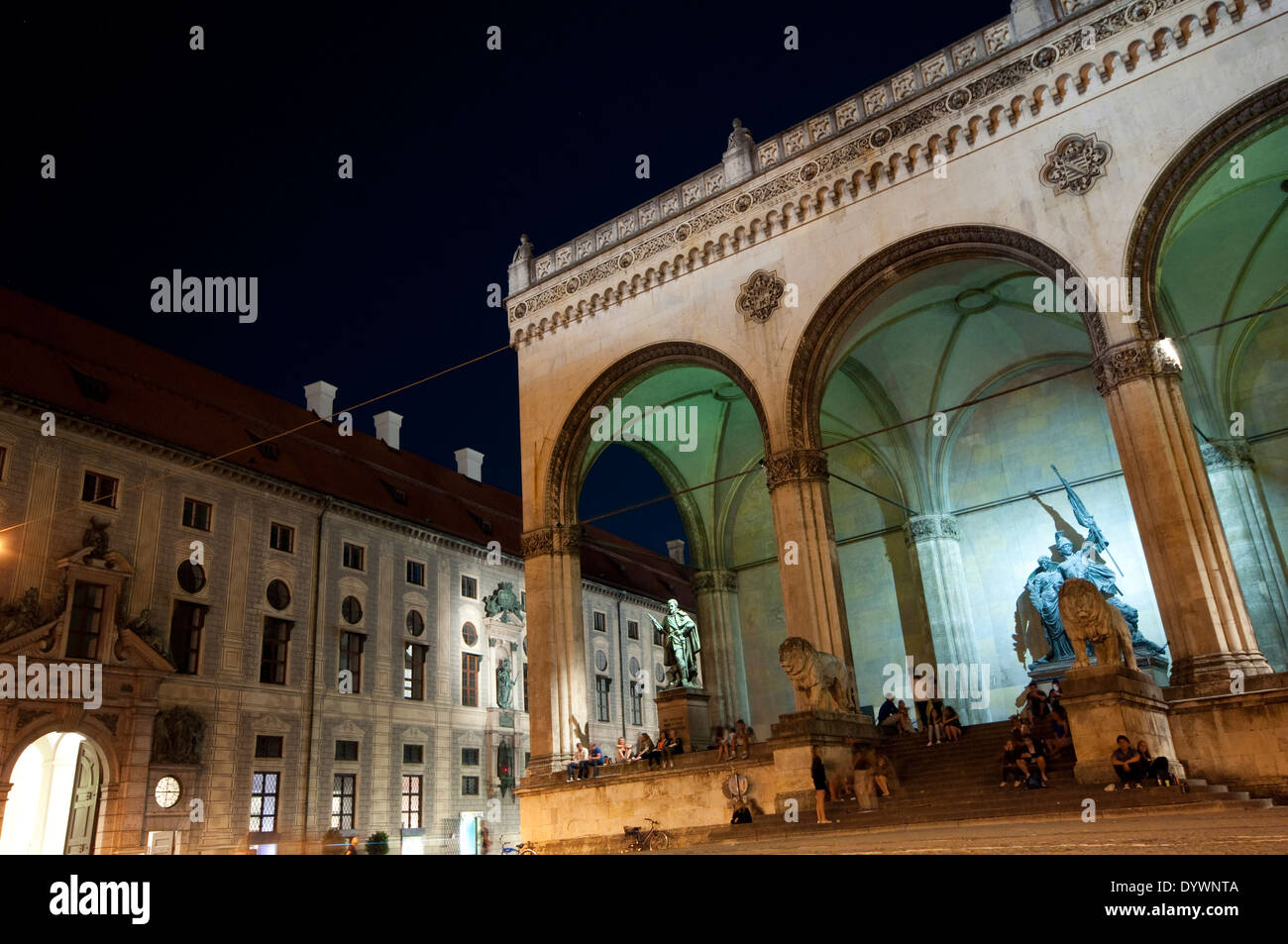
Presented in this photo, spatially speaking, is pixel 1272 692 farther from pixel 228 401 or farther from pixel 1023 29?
pixel 228 401

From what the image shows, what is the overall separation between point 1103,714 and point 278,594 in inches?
915

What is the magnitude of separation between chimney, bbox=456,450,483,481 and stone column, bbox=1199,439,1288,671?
30783 millimetres

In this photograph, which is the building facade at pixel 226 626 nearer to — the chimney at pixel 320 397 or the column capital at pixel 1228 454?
the chimney at pixel 320 397

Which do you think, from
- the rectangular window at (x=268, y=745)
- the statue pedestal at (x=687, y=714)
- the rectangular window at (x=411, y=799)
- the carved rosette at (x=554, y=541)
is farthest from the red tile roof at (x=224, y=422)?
the rectangular window at (x=411, y=799)

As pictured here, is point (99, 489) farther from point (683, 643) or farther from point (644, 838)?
point (644, 838)

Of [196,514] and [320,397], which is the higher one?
[320,397]

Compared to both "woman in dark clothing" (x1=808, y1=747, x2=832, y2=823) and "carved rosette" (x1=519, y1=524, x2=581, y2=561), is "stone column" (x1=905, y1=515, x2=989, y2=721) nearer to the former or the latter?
"carved rosette" (x1=519, y1=524, x2=581, y2=561)

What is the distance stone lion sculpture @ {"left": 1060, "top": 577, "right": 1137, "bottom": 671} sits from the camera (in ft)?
42.3

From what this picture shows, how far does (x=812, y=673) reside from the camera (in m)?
15.7

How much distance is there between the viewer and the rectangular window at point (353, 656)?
2905 cm

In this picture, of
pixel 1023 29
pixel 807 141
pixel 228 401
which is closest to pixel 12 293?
pixel 228 401

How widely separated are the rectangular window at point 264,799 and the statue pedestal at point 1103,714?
21727mm

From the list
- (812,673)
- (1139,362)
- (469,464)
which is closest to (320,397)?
(469,464)
